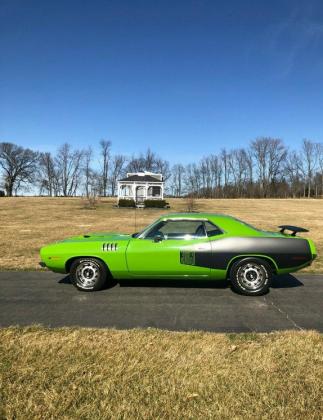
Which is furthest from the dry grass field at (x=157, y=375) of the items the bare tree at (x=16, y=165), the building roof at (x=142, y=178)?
the bare tree at (x=16, y=165)

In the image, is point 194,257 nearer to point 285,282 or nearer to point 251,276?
point 251,276

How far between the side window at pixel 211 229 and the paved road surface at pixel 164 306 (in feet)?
3.53

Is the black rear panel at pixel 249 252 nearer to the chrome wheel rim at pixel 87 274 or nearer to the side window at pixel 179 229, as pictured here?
the side window at pixel 179 229

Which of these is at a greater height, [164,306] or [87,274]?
[87,274]

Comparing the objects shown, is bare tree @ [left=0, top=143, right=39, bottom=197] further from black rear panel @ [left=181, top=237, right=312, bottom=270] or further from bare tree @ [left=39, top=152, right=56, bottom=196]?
black rear panel @ [left=181, top=237, right=312, bottom=270]

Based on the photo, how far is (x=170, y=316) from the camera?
483 centimetres

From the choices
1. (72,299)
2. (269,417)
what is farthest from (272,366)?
(72,299)

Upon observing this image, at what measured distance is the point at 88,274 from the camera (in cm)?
625

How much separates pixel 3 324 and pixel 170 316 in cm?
226

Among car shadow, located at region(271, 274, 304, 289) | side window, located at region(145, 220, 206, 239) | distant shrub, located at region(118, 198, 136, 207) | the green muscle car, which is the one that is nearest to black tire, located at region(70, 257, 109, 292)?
the green muscle car

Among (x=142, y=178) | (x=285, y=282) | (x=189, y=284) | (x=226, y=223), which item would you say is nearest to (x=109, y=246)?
(x=189, y=284)

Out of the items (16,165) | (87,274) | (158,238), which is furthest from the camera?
(16,165)

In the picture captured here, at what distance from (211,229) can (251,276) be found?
111 cm

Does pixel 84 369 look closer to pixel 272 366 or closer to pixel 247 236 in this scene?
pixel 272 366
